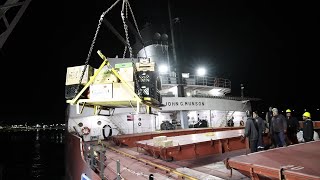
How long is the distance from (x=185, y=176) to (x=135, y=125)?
1602 centimetres

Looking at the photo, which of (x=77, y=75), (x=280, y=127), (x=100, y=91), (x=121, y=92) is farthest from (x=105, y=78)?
(x=280, y=127)

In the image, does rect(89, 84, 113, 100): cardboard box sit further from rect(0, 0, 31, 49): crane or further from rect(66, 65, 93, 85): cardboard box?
rect(0, 0, 31, 49): crane

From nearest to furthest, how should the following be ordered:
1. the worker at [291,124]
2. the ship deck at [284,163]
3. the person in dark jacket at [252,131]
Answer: the ship deck at [284,163] → the person in dark jacket at [252,131] → the worker at [291,124]

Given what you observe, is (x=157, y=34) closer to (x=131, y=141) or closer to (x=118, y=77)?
(x=131, y=141)

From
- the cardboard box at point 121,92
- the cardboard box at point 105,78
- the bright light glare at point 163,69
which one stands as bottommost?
the cardboard box at point 121,92

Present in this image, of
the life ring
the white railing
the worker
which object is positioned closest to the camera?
the worker

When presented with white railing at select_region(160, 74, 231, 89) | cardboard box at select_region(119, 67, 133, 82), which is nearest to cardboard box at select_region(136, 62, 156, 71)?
cardboard box at select_region(119, 67, 133, 82)

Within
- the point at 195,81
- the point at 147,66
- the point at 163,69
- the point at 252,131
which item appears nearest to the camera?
the point at 147,66

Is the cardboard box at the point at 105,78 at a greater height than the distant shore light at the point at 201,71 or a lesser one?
A: lesser

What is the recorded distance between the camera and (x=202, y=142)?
29.4 feet

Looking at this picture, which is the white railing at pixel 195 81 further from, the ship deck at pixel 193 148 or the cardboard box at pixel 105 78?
the cardboard box at pixel 105 78

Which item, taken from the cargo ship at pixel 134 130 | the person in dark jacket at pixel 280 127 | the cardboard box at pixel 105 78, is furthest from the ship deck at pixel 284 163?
the person in dark jacket at pixel 280 127

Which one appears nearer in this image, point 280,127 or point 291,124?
point 280,127

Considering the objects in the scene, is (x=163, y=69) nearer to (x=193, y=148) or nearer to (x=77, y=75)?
(x=193, y=148)
